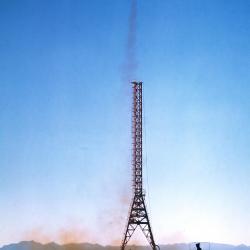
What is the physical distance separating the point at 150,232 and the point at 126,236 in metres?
4.66

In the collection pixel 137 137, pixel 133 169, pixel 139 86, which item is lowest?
pixel 133 169

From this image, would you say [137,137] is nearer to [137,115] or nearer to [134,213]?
[137,115]

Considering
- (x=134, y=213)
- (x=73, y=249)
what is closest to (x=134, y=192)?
(x=134, y=213)

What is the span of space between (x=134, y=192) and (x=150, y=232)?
823 cm

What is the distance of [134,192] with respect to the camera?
77000 millimetres

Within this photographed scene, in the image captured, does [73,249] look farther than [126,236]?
Yes

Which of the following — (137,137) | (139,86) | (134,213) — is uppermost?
(139,86)

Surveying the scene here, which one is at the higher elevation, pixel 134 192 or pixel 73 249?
pixel 134 192

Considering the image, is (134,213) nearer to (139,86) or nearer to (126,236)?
(126,236)

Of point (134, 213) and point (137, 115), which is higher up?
point (137, 115)

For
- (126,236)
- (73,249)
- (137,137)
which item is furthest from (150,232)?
(73,249)

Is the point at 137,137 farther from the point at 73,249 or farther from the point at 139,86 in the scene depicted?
the point at 73,249

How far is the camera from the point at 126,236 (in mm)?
76938

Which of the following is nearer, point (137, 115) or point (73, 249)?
point (137, 115)
